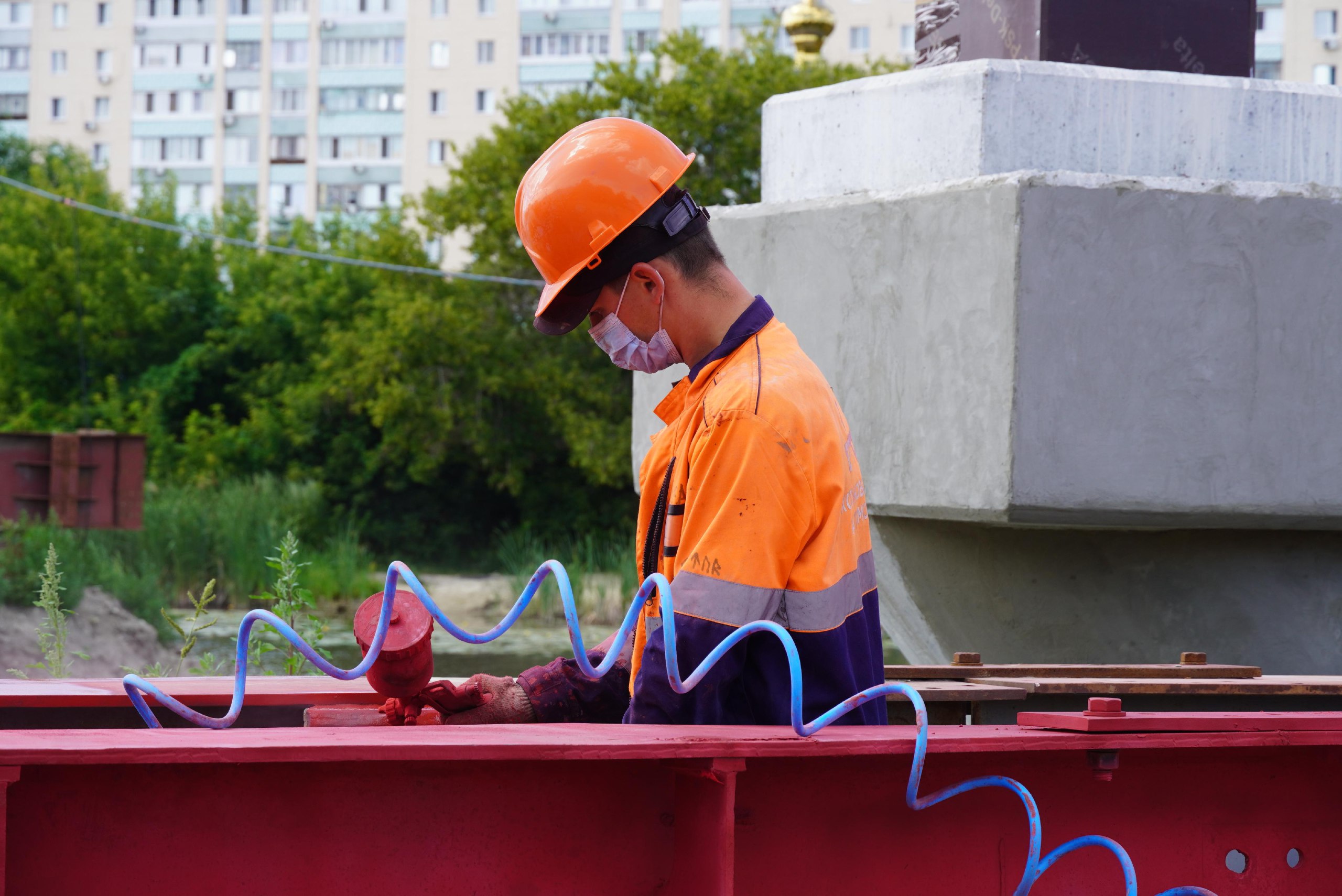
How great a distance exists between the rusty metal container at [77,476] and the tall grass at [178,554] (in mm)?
1303

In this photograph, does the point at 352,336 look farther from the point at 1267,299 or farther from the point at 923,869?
the point at 923,869

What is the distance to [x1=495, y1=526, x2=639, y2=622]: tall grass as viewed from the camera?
18.7 metres

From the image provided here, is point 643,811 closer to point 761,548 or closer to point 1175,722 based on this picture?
point 761,548

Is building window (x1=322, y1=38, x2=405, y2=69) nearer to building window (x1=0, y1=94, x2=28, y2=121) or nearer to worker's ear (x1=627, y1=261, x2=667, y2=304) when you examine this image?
building window (x1=0, y1=94, x2=28, y2=121)

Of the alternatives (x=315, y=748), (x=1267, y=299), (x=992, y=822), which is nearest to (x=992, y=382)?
(x=1267, y=299)

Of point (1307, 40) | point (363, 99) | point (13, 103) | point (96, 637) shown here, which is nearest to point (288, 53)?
point (363, 99)

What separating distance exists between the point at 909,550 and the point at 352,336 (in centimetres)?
2380

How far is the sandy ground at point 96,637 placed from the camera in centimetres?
1310

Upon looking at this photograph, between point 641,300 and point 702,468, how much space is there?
1.31 ft

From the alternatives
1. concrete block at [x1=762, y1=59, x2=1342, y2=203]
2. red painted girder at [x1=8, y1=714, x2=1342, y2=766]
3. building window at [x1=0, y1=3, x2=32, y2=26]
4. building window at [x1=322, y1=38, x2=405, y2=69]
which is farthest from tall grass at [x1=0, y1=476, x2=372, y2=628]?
building window at [x1=0, y1=3, x2=32, y2=26]

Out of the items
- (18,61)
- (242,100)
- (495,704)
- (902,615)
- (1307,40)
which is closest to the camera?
(495,704)

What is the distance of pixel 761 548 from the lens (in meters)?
2.12

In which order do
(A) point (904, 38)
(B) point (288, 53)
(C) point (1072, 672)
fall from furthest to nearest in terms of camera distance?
(B) point (288, 53) < (A) point (904, 38) < (C) point (1072, 672)

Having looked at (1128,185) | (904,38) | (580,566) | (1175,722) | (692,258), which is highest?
(904,38)
